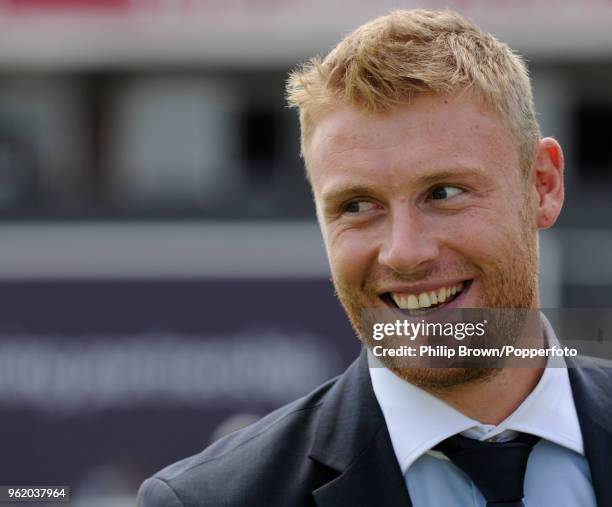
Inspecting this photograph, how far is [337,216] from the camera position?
7.43 ft

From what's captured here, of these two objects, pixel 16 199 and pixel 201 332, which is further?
pixel 16 199

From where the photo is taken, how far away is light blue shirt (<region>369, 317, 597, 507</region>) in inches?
87.0

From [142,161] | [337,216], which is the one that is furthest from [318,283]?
[337,216]

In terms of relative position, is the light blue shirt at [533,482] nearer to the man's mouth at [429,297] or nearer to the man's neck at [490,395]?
the man's neck at [490,395]

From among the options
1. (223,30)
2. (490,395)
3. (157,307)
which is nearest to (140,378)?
(157,307)

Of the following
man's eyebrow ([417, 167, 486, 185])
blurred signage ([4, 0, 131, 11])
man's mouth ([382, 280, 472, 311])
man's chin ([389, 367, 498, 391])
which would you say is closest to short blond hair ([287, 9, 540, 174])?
man's eyebrow ([417, 167, 486, 185])

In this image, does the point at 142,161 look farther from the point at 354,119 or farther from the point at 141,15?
the point at 354,119

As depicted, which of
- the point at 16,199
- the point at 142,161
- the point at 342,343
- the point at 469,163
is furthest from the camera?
the point at 142,161

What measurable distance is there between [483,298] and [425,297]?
0.12 metres

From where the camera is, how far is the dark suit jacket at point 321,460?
2213mm

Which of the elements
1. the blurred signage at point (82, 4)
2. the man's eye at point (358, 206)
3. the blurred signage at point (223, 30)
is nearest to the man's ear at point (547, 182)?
the man's eye at point (358, 206)

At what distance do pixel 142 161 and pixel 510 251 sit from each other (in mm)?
8711

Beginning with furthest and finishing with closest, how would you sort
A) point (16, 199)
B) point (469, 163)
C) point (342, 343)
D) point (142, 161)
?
point (142, 161) < point (16, 199) < point (342, 343) < point (469, 163)

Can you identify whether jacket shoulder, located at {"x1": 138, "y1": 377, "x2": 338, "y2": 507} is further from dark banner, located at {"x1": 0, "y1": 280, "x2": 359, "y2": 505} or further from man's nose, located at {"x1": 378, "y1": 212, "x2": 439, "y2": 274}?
dark banner, located at {"x1": 0, "y1": 280, "x2": 359, "y2": 505}
